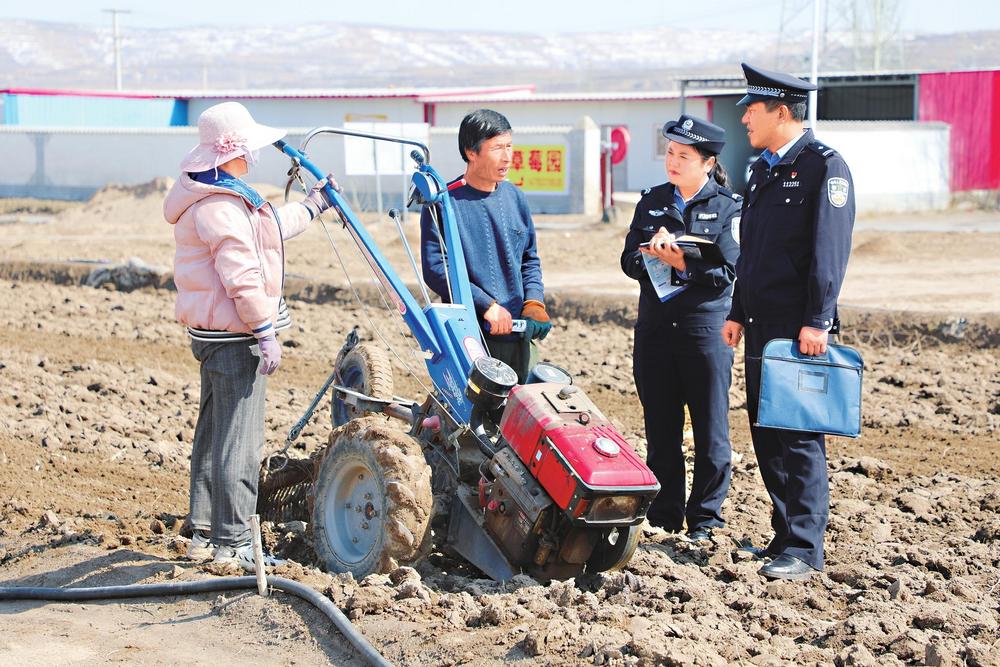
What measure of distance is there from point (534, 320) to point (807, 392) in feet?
4.16

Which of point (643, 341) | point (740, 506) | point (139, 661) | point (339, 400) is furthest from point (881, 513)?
point (139, 661)

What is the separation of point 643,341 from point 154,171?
93.5 ft

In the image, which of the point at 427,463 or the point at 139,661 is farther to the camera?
the point at 427,463

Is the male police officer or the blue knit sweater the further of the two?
the blue knit sweater

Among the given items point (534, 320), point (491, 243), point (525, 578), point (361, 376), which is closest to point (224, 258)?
point (491, 243)

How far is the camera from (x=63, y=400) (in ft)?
27.7

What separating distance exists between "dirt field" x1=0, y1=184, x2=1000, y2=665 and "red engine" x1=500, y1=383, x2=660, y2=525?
0.32 meters

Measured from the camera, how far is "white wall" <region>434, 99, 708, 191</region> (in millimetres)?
36375

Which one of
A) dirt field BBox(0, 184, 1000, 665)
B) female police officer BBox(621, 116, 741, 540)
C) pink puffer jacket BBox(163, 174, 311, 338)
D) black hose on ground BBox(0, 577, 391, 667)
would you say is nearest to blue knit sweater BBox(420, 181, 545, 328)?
female police officer BBox(621, 116, 741, 540)

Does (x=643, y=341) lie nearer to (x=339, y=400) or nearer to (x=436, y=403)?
(x=436, y=403)

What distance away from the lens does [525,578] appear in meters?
4.76

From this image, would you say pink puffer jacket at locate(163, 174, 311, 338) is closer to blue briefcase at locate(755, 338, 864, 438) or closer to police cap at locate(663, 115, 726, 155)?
police cap at locate(663, 115, 726, 155)

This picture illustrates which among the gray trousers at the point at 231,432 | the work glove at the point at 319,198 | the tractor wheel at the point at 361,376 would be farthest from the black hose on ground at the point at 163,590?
the work glove at the point at 319,198

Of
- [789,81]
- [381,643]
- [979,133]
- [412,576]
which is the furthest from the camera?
[979,133]
